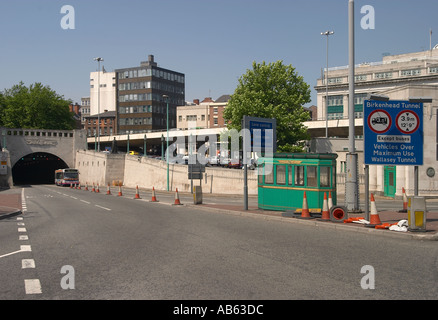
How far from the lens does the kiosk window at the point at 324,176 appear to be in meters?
18.5

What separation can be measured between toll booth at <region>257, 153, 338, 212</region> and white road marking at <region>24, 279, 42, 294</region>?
1290cm

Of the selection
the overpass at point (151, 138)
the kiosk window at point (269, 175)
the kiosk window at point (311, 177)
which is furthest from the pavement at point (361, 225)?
the overpass at point (151, 138)

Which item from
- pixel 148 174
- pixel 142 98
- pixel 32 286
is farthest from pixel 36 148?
pixel 32 286

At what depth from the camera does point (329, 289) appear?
6887 millimetres

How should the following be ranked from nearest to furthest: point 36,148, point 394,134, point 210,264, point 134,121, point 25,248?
point 210,264
point 25,248
point 394,134
point 36,148
point 134,121

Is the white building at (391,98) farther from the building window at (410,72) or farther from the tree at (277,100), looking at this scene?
the tree at (277,100)

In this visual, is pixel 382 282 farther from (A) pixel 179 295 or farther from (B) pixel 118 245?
(B) pixel 118 245

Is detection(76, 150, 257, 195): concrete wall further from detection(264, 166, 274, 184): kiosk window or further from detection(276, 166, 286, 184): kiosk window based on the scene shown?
detection(276, 166, 286, 184): kiosk window

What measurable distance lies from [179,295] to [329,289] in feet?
7.41

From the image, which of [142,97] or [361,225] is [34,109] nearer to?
[142,97]

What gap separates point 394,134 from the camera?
50.9 feet

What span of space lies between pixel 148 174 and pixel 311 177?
41693 millimetres
